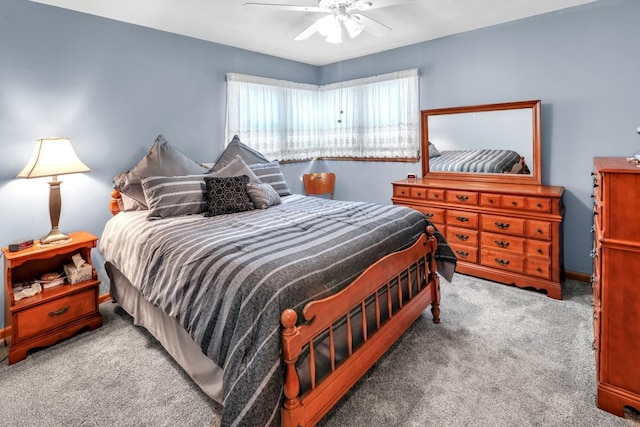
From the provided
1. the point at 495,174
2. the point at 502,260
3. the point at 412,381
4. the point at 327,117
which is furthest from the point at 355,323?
the point at 327,117

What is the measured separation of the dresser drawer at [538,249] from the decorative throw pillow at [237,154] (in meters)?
2.73

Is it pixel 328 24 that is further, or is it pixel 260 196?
pixel 260 196

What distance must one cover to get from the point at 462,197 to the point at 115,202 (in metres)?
3.24

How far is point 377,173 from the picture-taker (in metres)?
4.68

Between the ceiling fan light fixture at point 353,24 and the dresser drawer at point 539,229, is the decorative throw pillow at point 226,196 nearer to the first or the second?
the ceiling fan light fixture at point 353,24

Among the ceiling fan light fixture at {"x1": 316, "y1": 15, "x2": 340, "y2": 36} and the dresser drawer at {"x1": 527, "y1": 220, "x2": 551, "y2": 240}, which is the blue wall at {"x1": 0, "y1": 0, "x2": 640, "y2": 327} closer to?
the dresser drawer at {"x1": 527, "y1": 220, "x2": 551, "y2": 240}

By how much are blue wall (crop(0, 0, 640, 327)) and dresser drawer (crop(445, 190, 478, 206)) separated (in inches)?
29.0

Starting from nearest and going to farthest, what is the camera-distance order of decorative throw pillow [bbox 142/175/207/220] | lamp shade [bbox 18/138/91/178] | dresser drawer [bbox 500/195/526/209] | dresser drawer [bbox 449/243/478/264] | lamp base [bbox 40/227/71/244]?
lamp shade [bbox 18/138/91/178]
lamp base [bbox 40/227/71/244]
decorative throw pillow [bbox 142/175/207/220]
dresser drawer [bbox 500/195/526/209]
dresser drawer [bbox 449/243/478/264]

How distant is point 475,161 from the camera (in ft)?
12.4

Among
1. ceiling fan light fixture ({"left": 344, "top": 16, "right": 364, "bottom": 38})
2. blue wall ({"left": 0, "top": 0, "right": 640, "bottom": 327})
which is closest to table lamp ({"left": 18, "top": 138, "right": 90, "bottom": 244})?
blue wall ({"left": 0, "top": 0, "right": 640, "bottom": 327})

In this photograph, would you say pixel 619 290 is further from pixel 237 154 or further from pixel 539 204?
pixel 237 154

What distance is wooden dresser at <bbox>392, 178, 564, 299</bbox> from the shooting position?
9.80 ft

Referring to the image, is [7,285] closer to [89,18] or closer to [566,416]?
[89,18]

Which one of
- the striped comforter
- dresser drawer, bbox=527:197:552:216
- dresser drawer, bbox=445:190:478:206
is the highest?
the striped comforter
